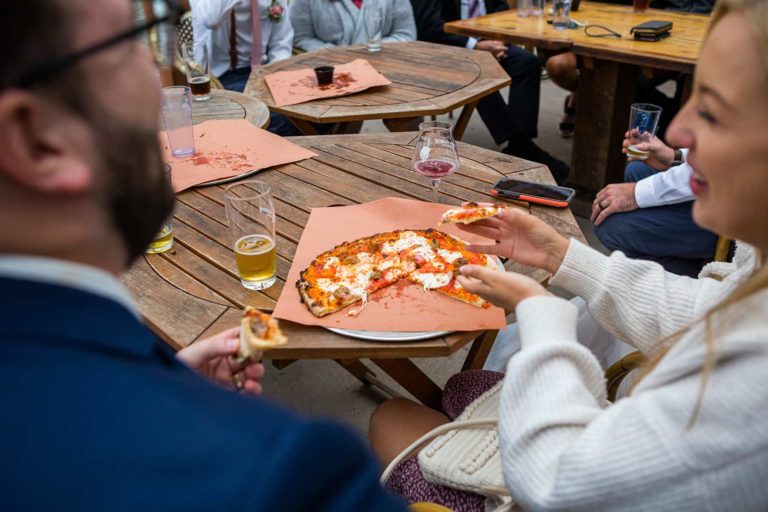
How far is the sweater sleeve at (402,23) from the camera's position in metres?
4.14

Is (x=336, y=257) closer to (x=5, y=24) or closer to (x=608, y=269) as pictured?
(x=608, y=269)

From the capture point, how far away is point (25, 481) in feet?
1.55

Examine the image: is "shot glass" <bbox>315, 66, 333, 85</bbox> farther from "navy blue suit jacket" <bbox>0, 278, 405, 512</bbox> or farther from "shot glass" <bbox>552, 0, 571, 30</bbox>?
"navy blue suit jacket" <bbox>0, 278, 405, 512</bbox>

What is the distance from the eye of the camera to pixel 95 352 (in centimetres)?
55

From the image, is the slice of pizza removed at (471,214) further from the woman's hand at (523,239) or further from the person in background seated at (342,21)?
the person in background seated at (342,21)

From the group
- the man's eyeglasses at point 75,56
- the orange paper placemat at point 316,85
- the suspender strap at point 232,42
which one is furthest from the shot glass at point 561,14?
the man's eyeglasses at point 75,56

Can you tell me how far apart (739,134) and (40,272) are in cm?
90

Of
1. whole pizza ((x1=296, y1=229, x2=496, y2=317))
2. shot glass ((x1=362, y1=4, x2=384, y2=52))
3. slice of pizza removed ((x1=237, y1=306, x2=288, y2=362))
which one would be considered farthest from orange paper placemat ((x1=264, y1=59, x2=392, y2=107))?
slice of pizza removed ((x1=237, y1=306, x2=288, y2=362))

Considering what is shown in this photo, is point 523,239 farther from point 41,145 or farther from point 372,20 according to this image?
point 372,20

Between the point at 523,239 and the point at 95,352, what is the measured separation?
1.15 m

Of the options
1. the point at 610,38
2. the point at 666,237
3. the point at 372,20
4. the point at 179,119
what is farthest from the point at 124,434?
the point at 372,20

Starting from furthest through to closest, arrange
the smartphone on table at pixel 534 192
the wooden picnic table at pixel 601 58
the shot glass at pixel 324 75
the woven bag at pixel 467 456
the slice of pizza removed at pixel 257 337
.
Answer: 1. the wooden picnic table at pixel 601 58
2. the shot glass at pixel 324 75
3. the smartphone on table at pixel 534 192
4. the woven bag at pixel 467 456
5. the slice of pizza removed at pixel 257 337

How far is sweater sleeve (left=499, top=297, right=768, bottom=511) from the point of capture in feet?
2.61

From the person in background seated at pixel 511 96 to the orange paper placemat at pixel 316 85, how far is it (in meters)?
1.39
